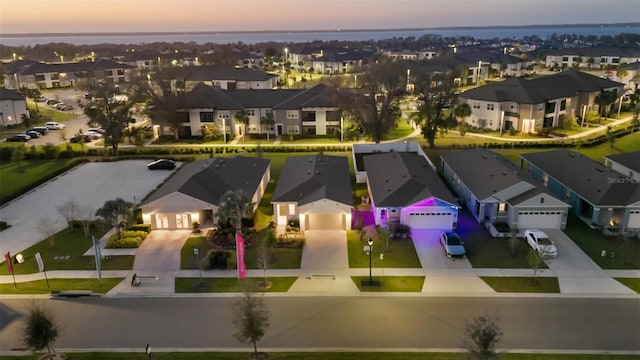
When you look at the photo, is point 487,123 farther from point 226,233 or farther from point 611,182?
point 226,233

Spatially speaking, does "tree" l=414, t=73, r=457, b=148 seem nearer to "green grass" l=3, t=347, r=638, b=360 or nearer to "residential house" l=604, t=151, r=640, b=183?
"residential house" l=604, t=151, r=640, b=183

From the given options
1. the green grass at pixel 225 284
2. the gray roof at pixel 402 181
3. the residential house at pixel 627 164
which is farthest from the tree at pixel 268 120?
the residential house at pixel 627 164

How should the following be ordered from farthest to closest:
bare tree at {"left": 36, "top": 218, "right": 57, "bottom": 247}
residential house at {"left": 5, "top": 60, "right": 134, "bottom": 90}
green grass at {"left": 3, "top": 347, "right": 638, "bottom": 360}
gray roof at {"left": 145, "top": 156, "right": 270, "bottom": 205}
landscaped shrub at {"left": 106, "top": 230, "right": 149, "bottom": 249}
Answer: residential house at {"left": 5, "top": 60, "right": 134, "bottom": 90} < gray roof at {"left": 145, "top": 156, "right": 270, "bottom": 205} < bare tree at {"left": 36, "top": 218, "right": 57, "bottom": 247} < landscaped shrub at {"left": 106, "top": 230, "right": 149, "bottom": 249} < green grass at {"left": 3, "top": 347, "right": 638, "bottom": 360}

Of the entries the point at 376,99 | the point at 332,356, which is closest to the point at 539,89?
the point at 376,99

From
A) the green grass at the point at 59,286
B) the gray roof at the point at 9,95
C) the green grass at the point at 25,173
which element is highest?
the gray roof at the point at 9,95

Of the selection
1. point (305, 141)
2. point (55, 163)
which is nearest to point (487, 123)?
point (305, 141)

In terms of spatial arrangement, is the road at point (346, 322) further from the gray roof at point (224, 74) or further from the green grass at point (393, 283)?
the gray roof at point (224, 74)

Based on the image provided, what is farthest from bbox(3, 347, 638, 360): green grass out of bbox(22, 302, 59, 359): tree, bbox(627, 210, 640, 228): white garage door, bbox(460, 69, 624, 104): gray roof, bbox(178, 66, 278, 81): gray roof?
bbox(178, 66, 278, 81): gray roof
